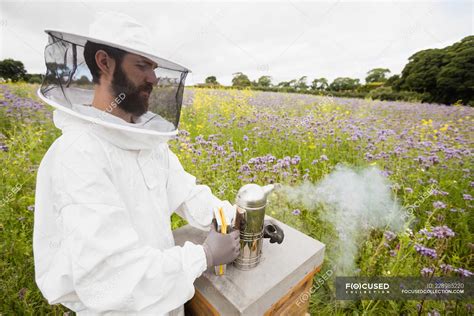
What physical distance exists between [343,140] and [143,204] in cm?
396

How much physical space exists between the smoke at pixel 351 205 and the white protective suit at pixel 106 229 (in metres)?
1.77

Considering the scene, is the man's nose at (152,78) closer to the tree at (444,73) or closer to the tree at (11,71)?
the tree at (11,71)

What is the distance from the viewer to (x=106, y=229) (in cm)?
92

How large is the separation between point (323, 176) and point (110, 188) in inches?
118

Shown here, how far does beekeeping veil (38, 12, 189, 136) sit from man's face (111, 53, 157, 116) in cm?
3

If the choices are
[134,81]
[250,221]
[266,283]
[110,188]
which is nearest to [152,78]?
[134,81]

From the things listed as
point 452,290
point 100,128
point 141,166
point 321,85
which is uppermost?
point 321,85

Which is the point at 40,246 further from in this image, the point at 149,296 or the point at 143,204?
the point at 149,296

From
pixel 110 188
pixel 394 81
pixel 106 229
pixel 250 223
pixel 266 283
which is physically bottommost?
pixel 266 283

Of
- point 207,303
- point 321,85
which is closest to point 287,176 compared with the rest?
point 207,303

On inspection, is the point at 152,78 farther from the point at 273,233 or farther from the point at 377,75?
the point at 377,75

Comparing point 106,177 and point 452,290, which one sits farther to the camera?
point 452,290

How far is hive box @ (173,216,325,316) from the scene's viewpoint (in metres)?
1.12

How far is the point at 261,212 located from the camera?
1.22 meters
